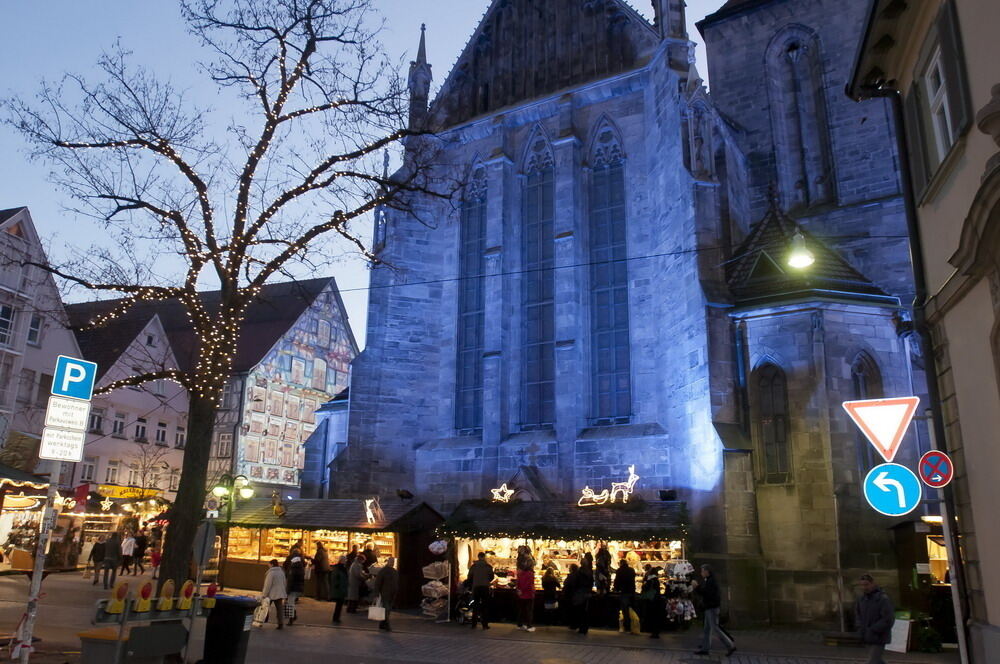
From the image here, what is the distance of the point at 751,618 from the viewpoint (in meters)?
16.9

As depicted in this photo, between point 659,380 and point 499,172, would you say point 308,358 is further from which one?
point 659,380

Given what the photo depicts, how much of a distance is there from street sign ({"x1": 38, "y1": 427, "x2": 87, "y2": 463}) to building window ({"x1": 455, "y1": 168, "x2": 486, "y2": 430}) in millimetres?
16339

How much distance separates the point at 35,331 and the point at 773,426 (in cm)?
2909

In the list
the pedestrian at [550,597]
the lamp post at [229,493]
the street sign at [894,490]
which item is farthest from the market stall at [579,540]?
the street sign at [894,490]

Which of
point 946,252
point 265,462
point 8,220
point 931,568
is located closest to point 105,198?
point 946,252

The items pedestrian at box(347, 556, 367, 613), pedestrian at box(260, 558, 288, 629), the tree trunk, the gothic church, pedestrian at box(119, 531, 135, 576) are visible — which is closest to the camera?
the tree trunk

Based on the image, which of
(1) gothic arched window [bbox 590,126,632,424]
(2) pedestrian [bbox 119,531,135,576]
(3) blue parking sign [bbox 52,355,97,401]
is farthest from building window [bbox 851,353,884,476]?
(2) pedestrian [bbox 119,531,135,576]

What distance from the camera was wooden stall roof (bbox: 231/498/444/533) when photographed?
20266mm

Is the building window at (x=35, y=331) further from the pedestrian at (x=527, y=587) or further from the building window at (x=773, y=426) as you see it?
the building window at (x=773, y=426)

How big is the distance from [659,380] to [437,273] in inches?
321

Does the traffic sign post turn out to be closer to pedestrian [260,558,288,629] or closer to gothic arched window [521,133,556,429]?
pedestrian [260,558,288,629]

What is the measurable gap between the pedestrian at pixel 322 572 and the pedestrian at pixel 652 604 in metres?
8.53

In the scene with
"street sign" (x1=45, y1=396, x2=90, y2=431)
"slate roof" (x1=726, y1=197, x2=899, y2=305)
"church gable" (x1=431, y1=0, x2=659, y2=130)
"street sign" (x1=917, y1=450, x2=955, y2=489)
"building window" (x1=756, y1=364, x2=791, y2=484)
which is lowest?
"street sign" (x1=917, y1=450, x2=955, y2=489)

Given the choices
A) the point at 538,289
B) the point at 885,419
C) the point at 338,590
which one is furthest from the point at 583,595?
the point at 538,289
